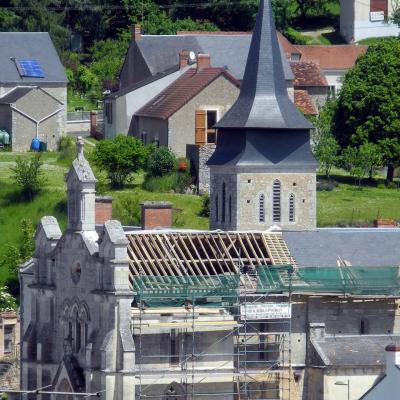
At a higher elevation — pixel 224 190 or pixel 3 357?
pixel 224 190

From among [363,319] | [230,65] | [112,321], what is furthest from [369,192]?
[112,321]

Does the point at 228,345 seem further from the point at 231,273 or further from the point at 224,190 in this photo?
the point at 224,190

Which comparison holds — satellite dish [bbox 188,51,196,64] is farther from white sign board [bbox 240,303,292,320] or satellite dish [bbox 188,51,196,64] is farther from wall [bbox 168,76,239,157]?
white sign board [bbox 240,303,292,320]

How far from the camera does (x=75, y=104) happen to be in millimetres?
105250

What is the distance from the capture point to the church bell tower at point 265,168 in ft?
234

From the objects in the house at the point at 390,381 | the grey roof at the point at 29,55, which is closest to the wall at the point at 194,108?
the grey roof at the point at 29,55

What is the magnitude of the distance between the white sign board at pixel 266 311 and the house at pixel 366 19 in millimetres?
57388

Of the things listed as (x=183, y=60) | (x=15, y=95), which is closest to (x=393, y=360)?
(x=183, y=60)

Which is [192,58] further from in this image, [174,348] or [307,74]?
[174,348]

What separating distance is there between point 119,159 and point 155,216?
47.9ft

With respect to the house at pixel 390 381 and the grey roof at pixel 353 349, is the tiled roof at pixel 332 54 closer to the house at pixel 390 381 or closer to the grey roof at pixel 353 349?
the grey roof at pixel 353 349

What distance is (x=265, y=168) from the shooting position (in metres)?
71.2

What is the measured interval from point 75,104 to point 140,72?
31.6 feet

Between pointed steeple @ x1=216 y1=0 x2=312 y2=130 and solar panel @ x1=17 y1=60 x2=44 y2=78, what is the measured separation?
22.6m
